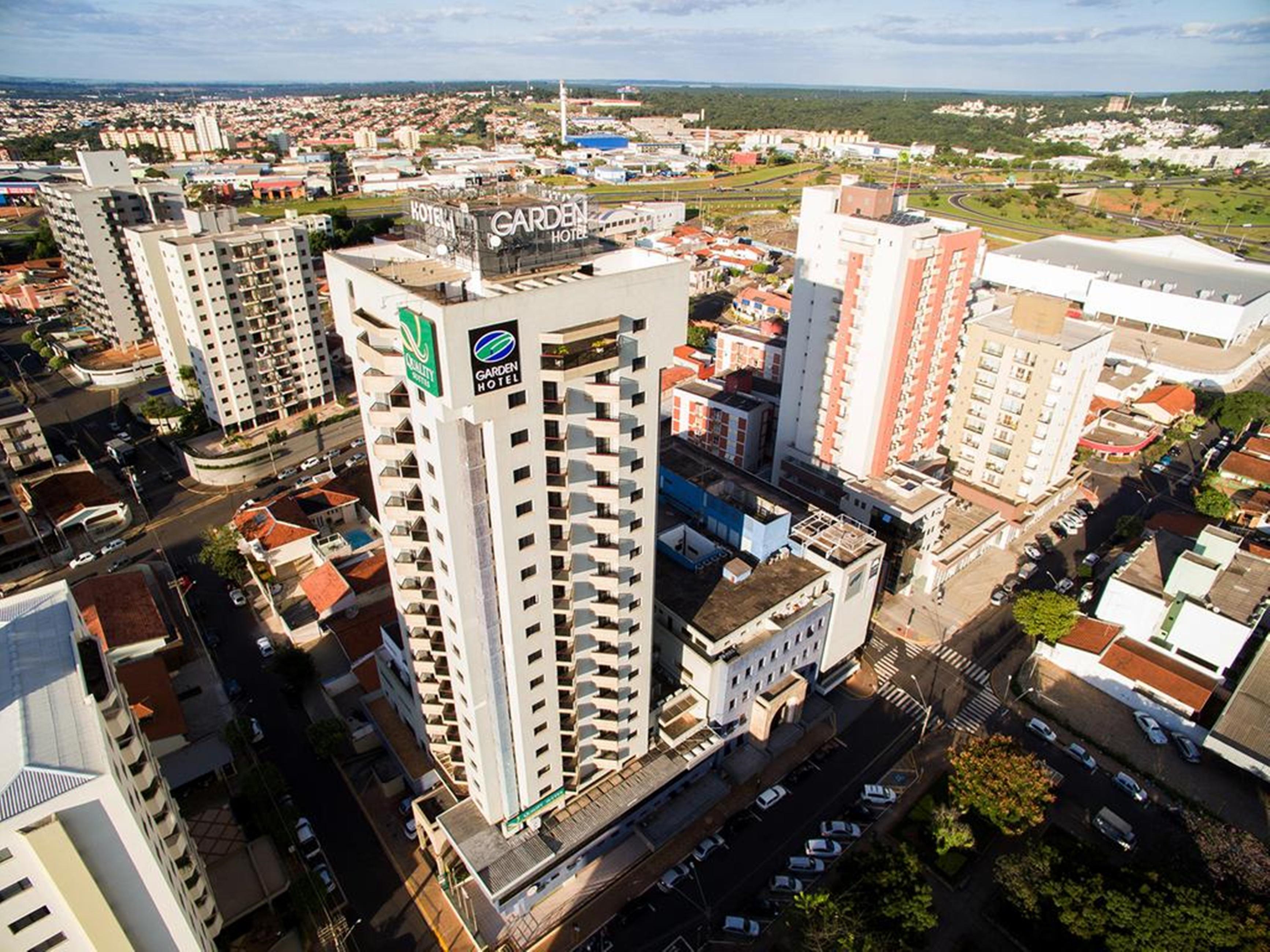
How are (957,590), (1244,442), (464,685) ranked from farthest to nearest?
(1244,442), (957,590), (464,685)

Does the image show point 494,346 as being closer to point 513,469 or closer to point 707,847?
point 513,469

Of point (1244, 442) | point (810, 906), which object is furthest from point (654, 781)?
point (1244, 442)

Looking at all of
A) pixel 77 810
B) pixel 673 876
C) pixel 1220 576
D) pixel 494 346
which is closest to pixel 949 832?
pixel 673 876

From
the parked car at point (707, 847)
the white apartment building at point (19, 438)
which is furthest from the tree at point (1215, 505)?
the white apartment building at point (19, 438)

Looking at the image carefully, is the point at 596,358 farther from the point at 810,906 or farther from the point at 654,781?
the point at 810,906

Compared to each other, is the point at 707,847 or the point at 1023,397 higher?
the point at 1023,397

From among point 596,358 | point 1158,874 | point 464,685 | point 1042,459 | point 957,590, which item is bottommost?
point 957,590
